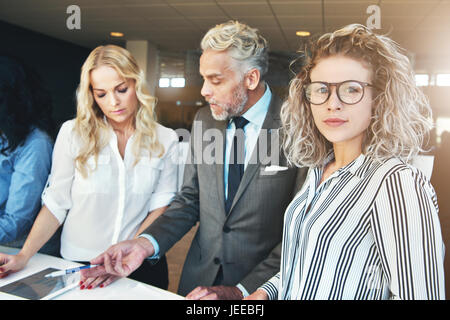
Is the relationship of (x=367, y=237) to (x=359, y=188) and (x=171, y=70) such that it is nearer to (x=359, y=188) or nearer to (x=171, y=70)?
(x=359, y=188)

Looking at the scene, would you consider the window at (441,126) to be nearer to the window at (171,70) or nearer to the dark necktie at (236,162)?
the dark necktie at (236,162)

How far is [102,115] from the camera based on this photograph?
76.0 inches

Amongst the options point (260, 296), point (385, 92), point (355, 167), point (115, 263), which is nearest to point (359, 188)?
point (355, 167)

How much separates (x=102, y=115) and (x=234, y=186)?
2.50 feet

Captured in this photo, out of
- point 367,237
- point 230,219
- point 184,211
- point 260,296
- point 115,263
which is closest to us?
point 367,237

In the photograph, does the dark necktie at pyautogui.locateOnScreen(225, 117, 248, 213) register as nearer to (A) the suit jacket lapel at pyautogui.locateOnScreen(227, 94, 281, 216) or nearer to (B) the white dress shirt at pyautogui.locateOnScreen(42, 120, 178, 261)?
(A) the suit jacket lapel at pyautogui.locateOnScreen(227, 94, 281, 216)

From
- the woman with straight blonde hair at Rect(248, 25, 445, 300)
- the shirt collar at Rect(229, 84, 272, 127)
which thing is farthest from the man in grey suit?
the woman with straight blonde hair at Rect(248, 25, 445, 300)

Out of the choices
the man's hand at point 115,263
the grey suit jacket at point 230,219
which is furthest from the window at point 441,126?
the man's hand at point 115,263

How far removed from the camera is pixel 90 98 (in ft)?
6.33

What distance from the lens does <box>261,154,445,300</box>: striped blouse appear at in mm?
1002

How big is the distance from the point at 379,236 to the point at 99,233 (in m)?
1.39
